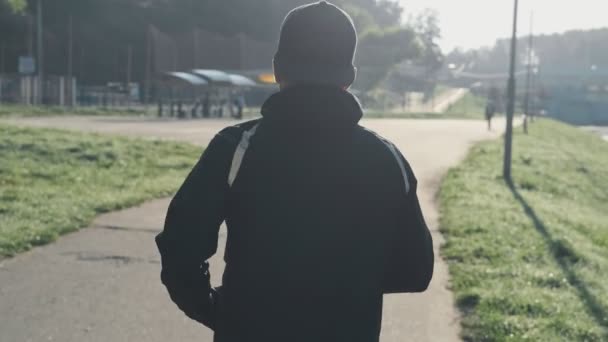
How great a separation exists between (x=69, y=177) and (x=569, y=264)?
780cm

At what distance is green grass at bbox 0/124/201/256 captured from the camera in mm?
8789

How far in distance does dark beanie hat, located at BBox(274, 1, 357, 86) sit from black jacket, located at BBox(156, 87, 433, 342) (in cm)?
5

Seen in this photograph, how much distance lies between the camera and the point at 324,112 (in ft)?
7.59

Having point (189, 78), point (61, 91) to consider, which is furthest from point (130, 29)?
point (189, 78)

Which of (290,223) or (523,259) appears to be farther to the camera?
(523,259)

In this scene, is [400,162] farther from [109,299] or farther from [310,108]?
[109,299]

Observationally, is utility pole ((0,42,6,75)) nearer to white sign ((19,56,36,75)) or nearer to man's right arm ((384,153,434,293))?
white sign ((19,56,36,75))

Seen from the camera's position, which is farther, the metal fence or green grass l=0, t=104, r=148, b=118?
the metal fence

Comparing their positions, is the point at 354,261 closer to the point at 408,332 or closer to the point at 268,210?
the point at 268,210

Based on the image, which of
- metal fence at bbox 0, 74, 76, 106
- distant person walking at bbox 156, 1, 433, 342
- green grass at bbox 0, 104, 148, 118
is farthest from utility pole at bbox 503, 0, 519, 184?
metal fence at bbox 0, 74, 76, 106

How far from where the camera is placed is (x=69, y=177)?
12.7m

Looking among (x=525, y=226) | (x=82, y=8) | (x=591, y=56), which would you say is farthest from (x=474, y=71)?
(x=525, y=226)

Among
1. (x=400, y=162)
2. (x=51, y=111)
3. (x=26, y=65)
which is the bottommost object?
(x=51, y=111)

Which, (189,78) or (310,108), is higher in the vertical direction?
(189,78)
